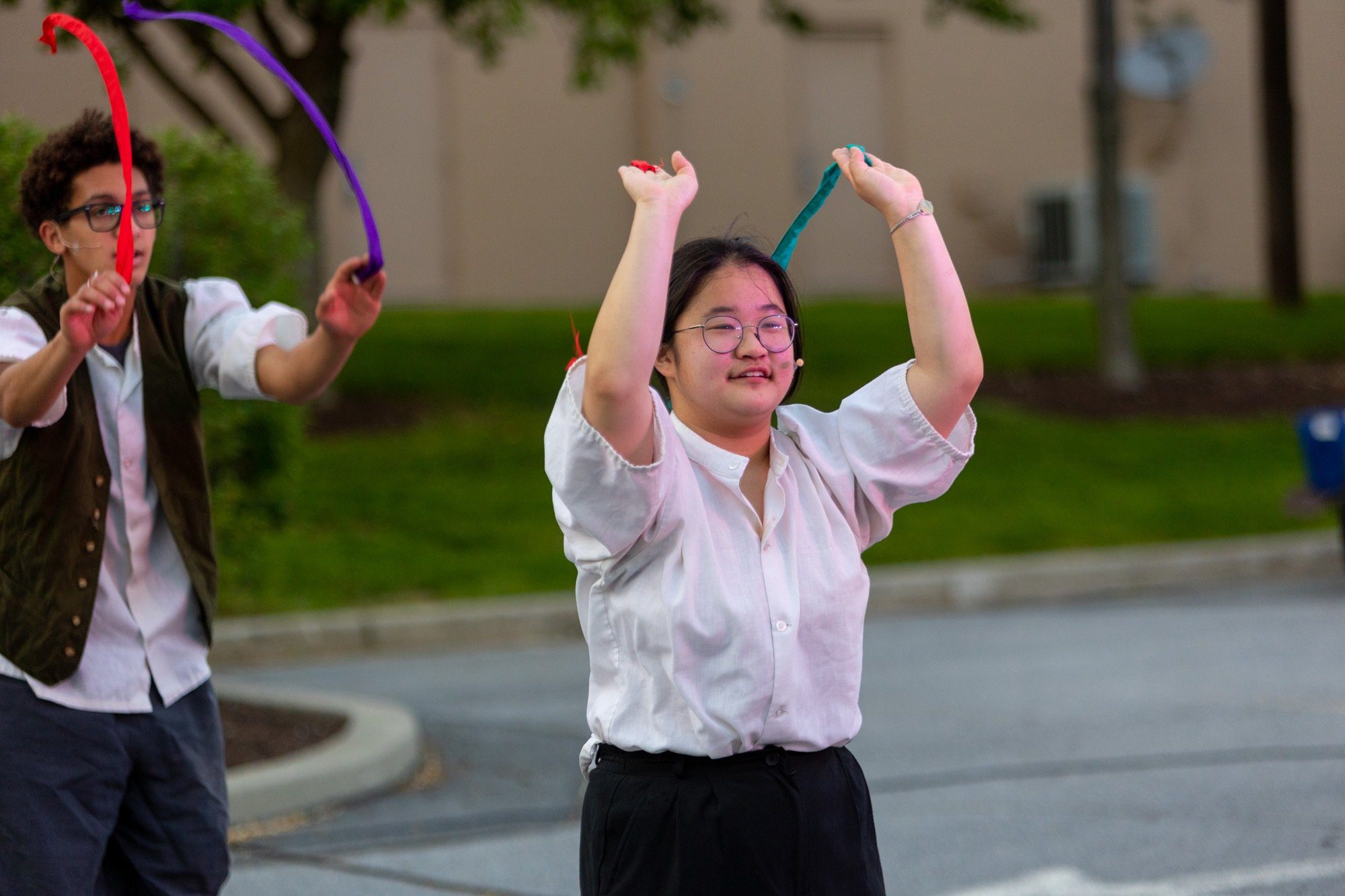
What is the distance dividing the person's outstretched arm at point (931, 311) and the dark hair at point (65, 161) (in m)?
1.36

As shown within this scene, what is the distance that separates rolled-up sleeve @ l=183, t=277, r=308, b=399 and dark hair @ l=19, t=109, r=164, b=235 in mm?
218

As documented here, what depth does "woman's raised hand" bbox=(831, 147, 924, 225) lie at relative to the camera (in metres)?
2.64

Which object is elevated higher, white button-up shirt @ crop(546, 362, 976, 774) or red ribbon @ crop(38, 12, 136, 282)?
red ribbon @ crop(38, 12, 136, 282)

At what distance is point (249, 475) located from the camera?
694cm

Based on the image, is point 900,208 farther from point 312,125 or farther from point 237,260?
point 312,125

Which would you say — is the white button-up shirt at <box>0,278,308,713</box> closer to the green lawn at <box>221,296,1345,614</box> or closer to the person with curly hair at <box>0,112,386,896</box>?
the person with curly hair at <box>0,112,386,896</box>

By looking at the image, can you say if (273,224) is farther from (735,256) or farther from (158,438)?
(735,256)

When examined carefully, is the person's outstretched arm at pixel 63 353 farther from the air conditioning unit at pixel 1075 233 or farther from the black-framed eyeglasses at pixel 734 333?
the air conditioning unit at pixel 1075 233

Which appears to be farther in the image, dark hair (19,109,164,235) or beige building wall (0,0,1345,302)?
beige building wall (0,0,1345,302)

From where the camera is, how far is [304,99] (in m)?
2.80

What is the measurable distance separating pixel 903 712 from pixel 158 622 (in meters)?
4.35

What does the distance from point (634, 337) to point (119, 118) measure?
1.10 m

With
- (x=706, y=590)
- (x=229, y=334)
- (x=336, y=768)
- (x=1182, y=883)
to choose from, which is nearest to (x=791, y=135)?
(x=336, y=768)

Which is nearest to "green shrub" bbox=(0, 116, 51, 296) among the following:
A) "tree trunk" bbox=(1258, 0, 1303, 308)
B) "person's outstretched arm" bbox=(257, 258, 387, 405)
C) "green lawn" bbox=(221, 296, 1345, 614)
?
"green lawn" bbox=(221, 296, 1345, 614)
